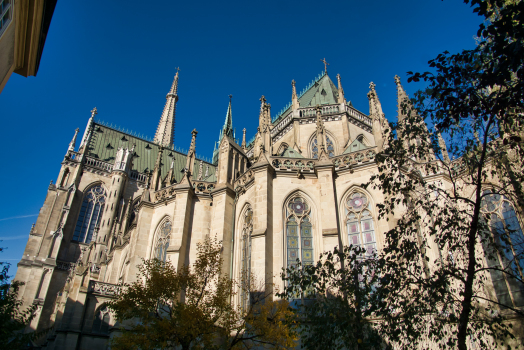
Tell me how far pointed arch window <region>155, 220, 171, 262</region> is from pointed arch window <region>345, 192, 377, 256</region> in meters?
11.3

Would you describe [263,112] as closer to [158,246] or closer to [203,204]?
[203,204]

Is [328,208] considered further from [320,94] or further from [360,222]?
[320,94]

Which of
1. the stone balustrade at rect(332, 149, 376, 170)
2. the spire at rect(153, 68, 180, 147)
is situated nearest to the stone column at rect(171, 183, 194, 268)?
the stone balustrade at rect(332, 149, 376, 170)

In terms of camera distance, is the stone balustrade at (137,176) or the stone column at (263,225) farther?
the stone balustrade at (137,176)

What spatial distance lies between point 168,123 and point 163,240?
1900 inches

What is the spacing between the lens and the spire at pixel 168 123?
65.1m

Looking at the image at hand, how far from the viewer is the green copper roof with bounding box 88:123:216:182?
50.4m

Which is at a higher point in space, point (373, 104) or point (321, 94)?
point (321, 94)

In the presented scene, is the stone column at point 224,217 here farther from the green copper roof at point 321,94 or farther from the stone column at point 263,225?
the green copper roof at point 321,94

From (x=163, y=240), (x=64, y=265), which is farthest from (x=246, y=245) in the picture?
(x=64, y=265)

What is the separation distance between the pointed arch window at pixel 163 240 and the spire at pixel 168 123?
4159 cm

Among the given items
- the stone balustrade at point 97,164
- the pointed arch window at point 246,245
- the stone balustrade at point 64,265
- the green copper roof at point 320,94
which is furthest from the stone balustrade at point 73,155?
the pointed arch window at point 246,245

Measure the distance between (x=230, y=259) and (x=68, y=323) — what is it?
940 centimetres

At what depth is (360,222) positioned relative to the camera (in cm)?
1770
